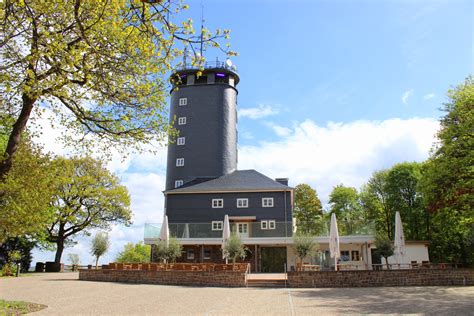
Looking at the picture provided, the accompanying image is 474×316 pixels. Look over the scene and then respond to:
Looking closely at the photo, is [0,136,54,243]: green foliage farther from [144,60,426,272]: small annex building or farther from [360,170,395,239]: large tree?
[360,170,395,239]: large tree

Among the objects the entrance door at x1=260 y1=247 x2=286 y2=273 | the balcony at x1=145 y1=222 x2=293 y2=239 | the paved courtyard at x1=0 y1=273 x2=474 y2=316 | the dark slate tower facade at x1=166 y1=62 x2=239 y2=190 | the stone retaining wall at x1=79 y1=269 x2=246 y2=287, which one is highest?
the dark slate tower facade at x1=166 y1=62 x2=239 y2=190

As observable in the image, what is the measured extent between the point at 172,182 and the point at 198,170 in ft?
9.53

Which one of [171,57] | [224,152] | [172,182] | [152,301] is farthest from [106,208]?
[171,57]

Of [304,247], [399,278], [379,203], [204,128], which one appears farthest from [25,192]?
[379,203]

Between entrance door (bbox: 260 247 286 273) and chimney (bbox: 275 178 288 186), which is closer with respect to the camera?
entrance door (bbox: 260 247 286 273)

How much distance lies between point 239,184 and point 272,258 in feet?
23.7

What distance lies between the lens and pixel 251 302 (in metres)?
12.4

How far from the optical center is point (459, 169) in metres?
19.3

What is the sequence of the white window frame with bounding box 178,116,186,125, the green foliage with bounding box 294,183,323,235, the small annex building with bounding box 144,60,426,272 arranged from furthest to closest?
the green foliage with bounding box 294,183,323,235, the white window frame with bounding box 178,116,186,125, the small annex building with bounding box 144,60,426,272

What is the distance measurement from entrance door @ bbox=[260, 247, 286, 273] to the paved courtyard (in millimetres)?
16138

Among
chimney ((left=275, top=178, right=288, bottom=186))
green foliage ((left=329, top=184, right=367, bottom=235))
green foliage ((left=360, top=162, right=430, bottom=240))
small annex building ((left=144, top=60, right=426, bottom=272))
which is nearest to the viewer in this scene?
small annex building ((left=144, top=60, right=426, bottom=272))

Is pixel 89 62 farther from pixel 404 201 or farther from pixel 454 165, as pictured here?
pixel 404 201

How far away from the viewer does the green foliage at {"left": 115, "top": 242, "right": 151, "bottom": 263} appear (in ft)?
212

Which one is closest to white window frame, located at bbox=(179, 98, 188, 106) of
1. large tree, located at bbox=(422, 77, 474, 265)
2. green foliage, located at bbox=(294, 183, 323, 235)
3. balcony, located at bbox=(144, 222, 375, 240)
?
balcony, located at bbox=(144, 222, 375, 240)
